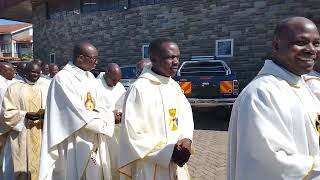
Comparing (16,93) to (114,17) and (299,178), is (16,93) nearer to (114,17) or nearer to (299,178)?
(299,178)

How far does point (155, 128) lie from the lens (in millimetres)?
3408

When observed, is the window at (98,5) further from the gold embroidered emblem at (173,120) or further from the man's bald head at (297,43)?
the man's bald head at (297,43)

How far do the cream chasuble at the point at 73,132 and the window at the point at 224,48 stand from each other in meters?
A: 9.57

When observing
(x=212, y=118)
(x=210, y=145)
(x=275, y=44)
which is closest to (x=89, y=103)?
(x=275, y=44)

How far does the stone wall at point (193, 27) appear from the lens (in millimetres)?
12625

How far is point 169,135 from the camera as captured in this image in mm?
3451

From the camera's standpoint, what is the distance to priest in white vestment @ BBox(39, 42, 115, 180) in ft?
14.2

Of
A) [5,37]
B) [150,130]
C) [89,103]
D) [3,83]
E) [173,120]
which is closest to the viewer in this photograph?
[150,130]

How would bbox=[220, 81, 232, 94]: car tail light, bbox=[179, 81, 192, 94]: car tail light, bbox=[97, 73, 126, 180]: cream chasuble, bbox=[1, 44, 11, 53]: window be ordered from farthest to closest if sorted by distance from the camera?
bbox=[1, 44, 11, 53]: window → bbox=[179, 81, 192, 94]: car tail light → bbox=[220, 81, 232, 94]: car tail light → bbox=[97, 73, 126, 180]: cream chasuble

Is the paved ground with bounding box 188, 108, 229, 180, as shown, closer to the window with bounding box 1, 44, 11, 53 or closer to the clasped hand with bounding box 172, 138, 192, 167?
the clasped hand with bounding box 172, 138, 192, 167

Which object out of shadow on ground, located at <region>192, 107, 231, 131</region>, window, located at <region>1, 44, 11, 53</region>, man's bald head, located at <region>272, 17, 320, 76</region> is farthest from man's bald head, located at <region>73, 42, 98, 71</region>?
window, located at <region>1, 44, 11, 53</region>

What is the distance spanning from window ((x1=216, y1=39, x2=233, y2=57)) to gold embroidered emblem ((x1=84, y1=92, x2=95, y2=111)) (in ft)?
31.3

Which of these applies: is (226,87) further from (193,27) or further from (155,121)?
(155,121)

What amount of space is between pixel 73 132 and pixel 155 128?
132cm
